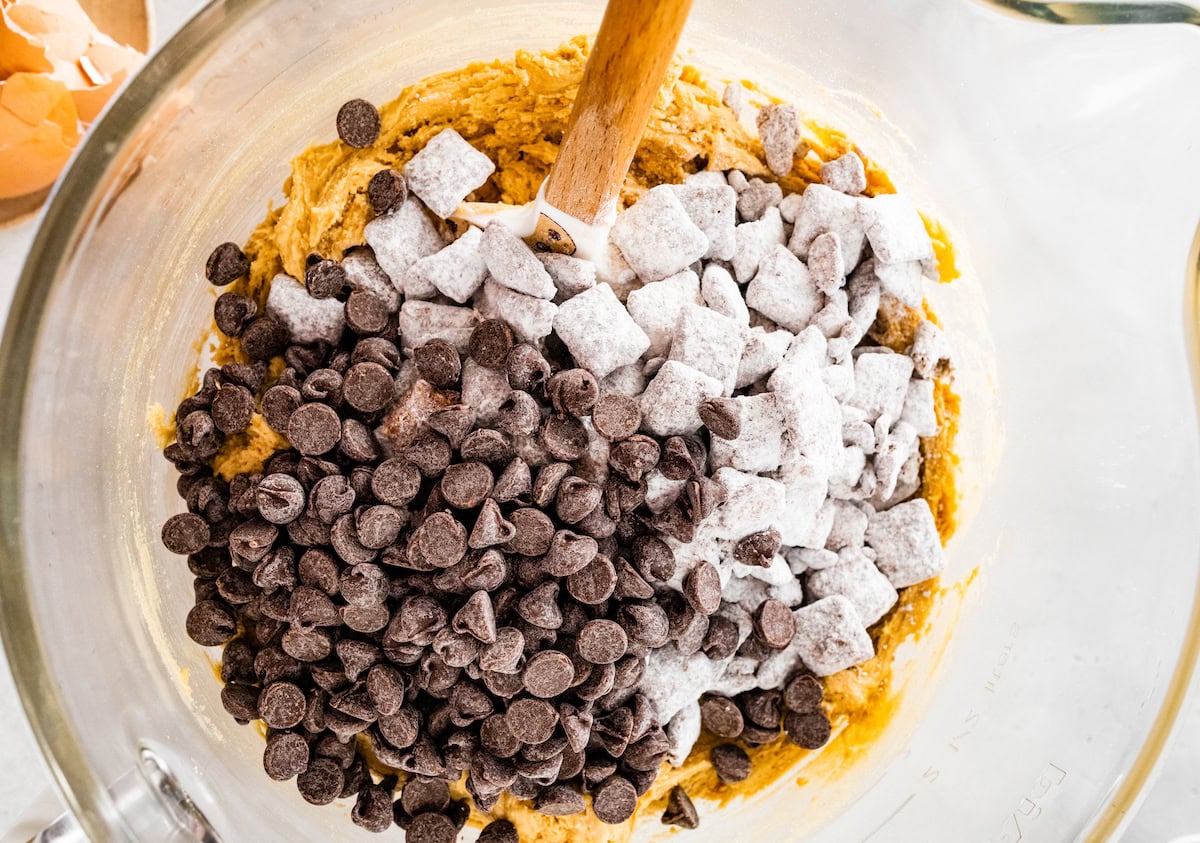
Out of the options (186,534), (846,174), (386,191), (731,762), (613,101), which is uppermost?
(613,101)

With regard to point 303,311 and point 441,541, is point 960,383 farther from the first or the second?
point 303,311

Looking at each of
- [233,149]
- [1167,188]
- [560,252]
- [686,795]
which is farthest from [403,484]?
[1167,188]

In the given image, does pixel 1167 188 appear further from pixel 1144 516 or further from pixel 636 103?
pixel 636 103

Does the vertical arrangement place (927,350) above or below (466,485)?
above

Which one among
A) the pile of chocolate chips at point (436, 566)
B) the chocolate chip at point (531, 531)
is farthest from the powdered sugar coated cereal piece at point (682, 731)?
the chocolate chip at point (531, 531)

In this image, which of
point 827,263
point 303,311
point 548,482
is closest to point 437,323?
point 303,311

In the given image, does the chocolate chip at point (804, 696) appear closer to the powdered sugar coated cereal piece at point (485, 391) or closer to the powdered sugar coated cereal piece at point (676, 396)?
the powdered sugar coated cereal piece at point (676, 396)

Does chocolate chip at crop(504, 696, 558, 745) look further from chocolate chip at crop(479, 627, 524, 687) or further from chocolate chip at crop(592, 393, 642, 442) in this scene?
chocolate chip at crop(592, 393, 642, 442)
